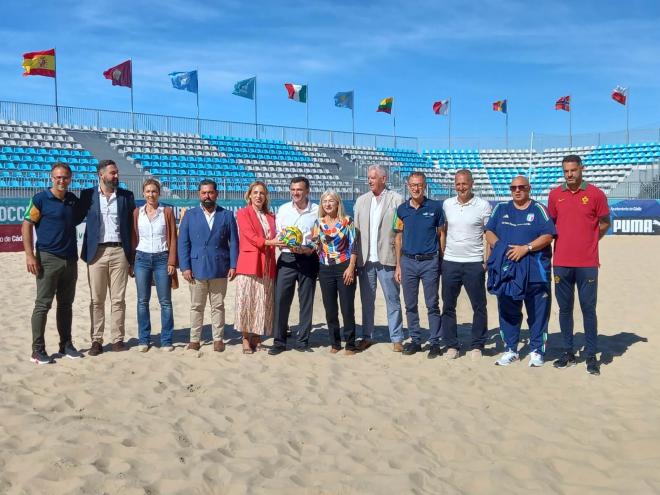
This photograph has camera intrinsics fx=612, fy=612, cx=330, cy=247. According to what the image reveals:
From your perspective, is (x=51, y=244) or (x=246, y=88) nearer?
(x=51, y=244)

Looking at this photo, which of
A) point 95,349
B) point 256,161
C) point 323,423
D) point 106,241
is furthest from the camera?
point 256,161

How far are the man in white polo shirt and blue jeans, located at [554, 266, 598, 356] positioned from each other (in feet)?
2.23

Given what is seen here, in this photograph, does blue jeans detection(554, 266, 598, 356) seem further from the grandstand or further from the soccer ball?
the grandstand

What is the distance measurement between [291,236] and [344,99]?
111 ft

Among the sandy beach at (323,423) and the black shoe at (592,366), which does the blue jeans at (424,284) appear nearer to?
the sandy beach at (323,423)

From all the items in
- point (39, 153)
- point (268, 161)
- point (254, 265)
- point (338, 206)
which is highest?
point (268, 161)

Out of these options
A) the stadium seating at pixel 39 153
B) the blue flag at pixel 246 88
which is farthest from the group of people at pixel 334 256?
the blue flag at pixel 246 88

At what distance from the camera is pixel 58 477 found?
10.4 ft

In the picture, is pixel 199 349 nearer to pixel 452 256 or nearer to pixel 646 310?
pixel 452 256

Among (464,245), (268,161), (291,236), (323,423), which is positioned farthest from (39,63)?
(323,423)

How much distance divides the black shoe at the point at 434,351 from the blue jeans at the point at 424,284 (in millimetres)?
35

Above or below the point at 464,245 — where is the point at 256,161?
above

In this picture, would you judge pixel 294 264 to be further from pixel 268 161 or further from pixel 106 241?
pixel 268 161

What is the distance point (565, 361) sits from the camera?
5.50 meters
